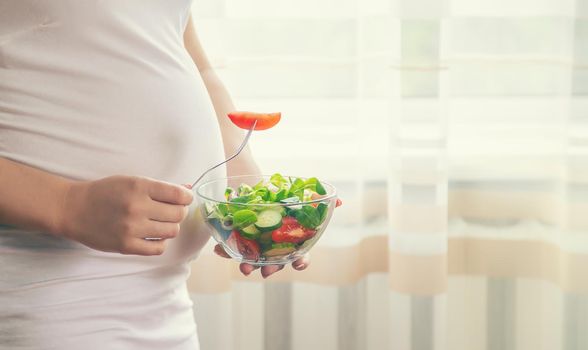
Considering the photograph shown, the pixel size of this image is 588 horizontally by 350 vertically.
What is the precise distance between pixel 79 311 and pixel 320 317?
75 cm

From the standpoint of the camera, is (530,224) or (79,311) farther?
(530,224)

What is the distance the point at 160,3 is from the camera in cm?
89

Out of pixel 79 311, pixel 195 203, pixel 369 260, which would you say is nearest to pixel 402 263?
pixel 369 260

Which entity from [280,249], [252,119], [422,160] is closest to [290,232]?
[280,249]

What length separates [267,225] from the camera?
0.78 meters

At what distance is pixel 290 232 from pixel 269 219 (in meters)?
0.03

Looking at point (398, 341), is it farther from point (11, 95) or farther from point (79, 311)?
point (11, 95)

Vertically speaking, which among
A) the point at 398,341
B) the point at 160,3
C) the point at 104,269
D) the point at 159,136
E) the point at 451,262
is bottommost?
the point at 398,341

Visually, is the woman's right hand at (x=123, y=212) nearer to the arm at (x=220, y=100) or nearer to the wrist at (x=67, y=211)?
the wrist at (x=67, y=211)

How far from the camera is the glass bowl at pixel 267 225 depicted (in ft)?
2.56

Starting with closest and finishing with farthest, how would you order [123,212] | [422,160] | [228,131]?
1. [123,212]
2. [228,131]
3. [422,160]

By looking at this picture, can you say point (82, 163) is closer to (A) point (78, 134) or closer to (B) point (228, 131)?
(A) point (78, 134)

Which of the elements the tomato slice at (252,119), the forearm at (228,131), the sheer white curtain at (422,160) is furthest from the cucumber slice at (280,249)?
the sheer white curtain at (422,160)

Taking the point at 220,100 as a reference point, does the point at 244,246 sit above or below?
below
